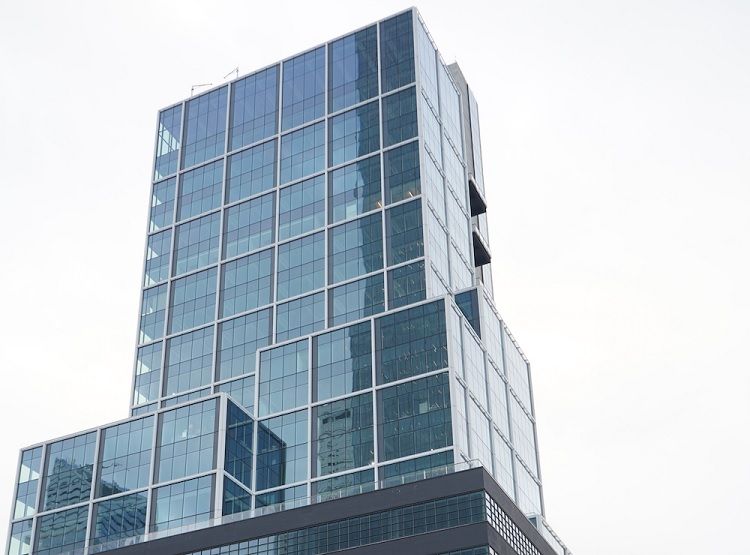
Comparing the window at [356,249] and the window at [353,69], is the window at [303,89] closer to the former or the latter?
the window at [353,69]

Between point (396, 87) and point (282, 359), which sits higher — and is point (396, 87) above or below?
above

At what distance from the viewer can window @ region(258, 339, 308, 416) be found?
462 feet

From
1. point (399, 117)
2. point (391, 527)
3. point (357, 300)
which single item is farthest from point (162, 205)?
point (391, 527)

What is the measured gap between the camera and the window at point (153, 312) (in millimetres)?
166875

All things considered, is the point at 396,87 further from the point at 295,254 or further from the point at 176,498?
the point at 176,498

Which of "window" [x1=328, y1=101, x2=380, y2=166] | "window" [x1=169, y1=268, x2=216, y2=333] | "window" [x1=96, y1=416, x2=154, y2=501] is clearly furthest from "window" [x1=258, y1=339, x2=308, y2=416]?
"window" [x1=328, y1=101, x2=380, y2=166]

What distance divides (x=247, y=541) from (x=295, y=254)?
158ft

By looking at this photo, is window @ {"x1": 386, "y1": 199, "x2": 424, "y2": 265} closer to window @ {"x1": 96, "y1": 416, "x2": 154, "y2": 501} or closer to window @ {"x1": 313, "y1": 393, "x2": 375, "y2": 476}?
window @ {"x1": 313, "y1": 393, "x2": 375, "y2": 476}

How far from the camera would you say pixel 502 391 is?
488 ft

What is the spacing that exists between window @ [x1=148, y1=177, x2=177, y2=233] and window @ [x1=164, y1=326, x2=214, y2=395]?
21.4 meters

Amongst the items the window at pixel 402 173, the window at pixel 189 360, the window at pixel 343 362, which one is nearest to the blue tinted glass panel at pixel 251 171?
the window at pixel 402 173

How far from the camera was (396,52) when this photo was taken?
168875mm

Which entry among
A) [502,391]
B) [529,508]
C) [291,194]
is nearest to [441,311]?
[502,391]

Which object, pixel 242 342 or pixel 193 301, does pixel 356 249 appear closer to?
pixel 242 342
